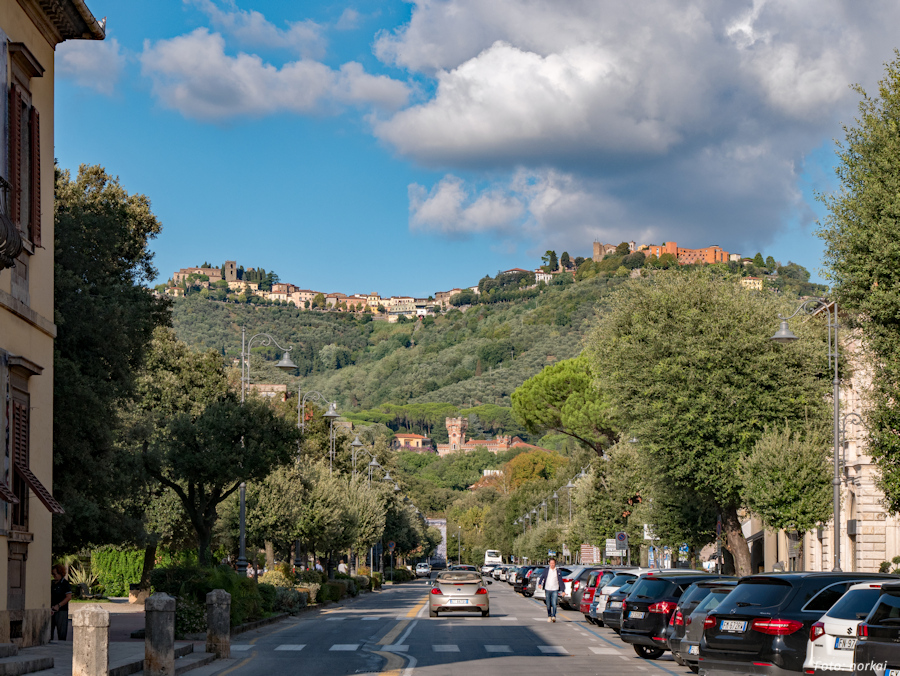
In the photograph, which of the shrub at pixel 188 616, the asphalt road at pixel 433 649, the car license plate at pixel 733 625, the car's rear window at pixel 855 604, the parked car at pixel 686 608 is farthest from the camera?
the shrub at pixel 188 616

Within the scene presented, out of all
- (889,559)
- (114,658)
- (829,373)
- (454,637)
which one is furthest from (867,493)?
(114,658)

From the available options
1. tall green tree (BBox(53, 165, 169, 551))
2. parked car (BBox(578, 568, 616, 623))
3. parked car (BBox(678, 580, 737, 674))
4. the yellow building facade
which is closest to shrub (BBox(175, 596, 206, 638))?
tall green tree (BBox(53, 165, 169, 551))

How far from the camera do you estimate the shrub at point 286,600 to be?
3331 centimetres

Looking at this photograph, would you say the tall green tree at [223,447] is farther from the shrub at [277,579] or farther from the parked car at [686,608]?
the parked car at [686,608]

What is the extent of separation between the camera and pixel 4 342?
1703cm

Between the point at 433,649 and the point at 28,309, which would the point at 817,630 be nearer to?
the point at 433,649

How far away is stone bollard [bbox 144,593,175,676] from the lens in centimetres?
1549

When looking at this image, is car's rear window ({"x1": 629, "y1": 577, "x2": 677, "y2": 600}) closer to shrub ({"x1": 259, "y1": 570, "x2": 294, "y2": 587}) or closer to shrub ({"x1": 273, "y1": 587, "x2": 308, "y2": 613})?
shrub ({"x1": 273, "y1": 587, "x2": 308, "y2": 613})

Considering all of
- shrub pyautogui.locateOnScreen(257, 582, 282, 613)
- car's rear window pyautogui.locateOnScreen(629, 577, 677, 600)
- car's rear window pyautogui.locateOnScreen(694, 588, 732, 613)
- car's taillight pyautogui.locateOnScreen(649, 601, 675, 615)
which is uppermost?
car's rear window pyautogui.locateOnScreen(694, 588, 732, 613)

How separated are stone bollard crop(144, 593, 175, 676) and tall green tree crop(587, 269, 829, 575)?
1928 centimetres

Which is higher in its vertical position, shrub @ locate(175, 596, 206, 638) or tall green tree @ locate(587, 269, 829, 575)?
tall green tree @ locate(587, 269, 829, 575)

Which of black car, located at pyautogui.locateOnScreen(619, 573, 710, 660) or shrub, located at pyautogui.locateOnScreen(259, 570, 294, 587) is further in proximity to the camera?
shrub, located at pyautogui.locateOnScreen(259, 570, 294, 587)

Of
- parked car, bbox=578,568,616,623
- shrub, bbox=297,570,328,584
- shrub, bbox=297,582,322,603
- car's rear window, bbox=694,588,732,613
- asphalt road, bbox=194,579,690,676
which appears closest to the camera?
car's rear window, bbox=694,588,732,613

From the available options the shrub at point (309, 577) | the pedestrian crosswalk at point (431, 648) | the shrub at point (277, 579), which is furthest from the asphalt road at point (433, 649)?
the shrub at point (309, 577)
